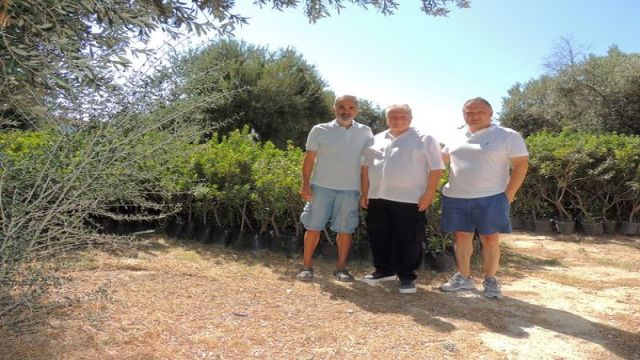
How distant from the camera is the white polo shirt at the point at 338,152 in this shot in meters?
4.29

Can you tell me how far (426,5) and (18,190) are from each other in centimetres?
347

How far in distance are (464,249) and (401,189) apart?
2.41 feet

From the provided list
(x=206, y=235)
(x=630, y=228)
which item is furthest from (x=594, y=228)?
(x=206, y=235)

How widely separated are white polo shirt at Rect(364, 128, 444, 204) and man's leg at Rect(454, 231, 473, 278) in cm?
49

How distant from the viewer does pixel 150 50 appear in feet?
8.96

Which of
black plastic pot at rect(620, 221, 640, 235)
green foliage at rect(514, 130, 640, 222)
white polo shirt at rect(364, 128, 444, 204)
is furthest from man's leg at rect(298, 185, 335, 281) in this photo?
black plastic pot at rect(620, 221, 640, 235)

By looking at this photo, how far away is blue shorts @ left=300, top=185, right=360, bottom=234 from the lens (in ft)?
14.3

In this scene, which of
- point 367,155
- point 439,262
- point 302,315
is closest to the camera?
point 302,315

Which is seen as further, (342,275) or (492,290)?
(342,275)

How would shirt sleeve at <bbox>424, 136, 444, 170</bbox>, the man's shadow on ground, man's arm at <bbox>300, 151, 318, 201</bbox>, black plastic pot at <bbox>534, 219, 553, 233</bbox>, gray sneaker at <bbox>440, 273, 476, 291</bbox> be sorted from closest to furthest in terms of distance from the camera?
the man's shadow on ground < shirt sleeve at <bbox>424, 136, 444, 170</bbox> < gray sneaker at <bbox>440, 273, 476, 291</bbox> < man's arm at <bbox>300, 151, 318, 201</bbox> < black plastic pot at <bbox>534, 219, 553, 233</bbox>

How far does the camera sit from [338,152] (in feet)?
14.1

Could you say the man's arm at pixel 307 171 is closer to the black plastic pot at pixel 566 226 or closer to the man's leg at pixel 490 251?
the man's leg at pixel 490 251

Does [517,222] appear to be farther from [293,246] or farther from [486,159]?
[486,159]

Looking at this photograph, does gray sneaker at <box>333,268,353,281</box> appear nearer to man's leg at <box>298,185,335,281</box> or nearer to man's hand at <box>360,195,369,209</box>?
man's leg at <box>298,185,335,281</box>
